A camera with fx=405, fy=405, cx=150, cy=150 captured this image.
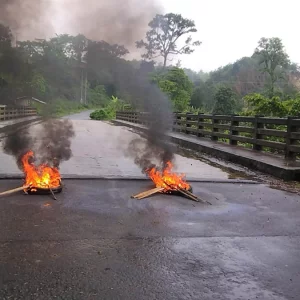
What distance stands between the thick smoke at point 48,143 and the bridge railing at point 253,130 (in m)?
1.68

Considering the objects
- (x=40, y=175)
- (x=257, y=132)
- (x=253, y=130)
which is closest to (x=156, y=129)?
(x=40, y=175)

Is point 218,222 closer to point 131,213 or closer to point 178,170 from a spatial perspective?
point 131,213

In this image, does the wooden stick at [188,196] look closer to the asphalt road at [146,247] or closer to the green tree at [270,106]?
the asphalt road at [146,247]

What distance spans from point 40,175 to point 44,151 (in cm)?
65

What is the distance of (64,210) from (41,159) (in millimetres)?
1951

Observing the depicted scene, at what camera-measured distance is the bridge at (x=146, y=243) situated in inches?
119

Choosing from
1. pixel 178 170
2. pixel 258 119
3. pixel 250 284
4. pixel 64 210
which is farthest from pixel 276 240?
pixel 258 119

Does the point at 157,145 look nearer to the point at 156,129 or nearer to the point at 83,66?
the point at 156,129

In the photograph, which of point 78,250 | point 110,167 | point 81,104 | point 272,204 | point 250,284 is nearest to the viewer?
A: point 250,284

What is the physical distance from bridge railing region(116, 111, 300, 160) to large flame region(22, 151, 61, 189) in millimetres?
2286

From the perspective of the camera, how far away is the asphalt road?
3004 millimetres

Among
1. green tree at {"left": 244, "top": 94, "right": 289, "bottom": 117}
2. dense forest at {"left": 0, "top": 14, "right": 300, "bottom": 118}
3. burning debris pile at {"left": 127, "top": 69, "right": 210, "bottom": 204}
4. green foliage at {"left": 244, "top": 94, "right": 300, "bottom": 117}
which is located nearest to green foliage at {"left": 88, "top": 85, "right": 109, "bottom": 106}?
dense forest at {"left": 0, "top": 14, "right": 300, "bottom": 118}

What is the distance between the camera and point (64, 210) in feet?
17.2

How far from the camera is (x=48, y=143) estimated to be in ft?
23.2
